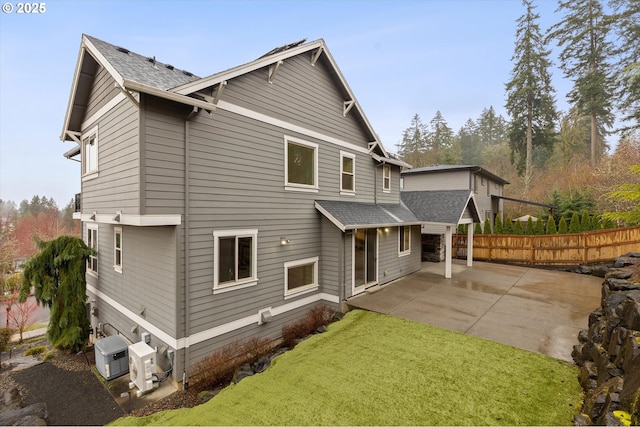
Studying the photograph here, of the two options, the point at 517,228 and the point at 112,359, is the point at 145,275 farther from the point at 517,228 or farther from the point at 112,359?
the point at 517,228

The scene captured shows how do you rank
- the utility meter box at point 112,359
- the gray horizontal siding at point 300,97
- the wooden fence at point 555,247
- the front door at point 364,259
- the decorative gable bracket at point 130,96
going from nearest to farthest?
the decorative gable bracket at point 130,96, the utility meter box at point 112,359, the gray horizontal siding at point 300,97, the front door at point 364,259, the wooden fence at point 555,247

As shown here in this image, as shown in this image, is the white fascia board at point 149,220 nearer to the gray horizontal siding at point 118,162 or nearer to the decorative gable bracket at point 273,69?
the gray horizontal siding at point 118,162

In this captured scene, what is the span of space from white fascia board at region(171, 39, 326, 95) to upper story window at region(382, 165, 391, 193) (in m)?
6.03

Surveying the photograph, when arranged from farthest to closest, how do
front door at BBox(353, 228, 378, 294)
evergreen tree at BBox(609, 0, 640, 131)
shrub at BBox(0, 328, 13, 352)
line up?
evergreen tree at BBox(609, 0, 640, 131) < shrub at BBox(0, 328, 13, 352) < front door at BBox(353, 228, 378, 294)

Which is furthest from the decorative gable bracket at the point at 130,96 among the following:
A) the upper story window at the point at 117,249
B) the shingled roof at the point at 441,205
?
the shingled roof at the point at 441,205

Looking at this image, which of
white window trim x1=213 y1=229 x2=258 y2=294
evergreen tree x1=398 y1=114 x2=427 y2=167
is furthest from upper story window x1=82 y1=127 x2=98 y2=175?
A: evergreen tree x1=398 y1=114 x2=427 y2=167

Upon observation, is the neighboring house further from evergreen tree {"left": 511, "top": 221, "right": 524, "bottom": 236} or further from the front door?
evergreen tree {"left": 511, "top": 221, "right": 524, "bottom": 236}

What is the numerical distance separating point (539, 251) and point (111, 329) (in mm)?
18938

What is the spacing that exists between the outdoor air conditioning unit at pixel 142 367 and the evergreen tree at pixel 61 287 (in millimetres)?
3960

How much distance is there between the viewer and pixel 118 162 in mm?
6223

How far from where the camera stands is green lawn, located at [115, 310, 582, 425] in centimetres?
399

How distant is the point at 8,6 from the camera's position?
645 centimetres

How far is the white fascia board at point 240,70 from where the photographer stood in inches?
225

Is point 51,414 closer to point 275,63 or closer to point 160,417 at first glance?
point 160,417
